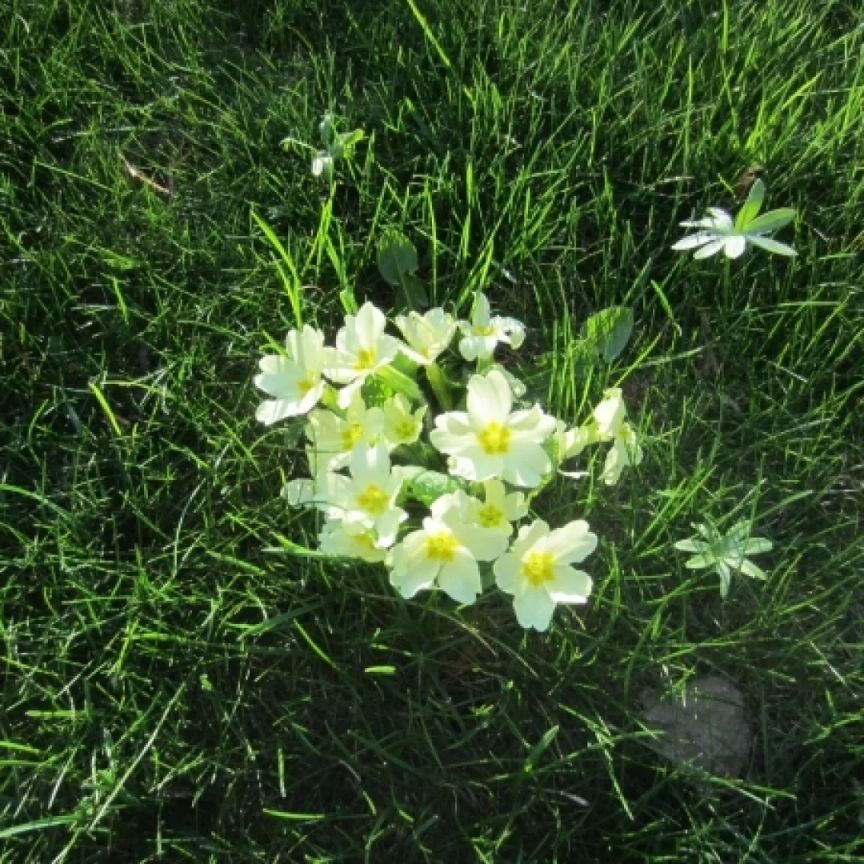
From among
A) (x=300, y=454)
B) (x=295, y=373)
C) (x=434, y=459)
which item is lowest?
(x=300, y=454)

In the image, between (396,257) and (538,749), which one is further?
(396,257)

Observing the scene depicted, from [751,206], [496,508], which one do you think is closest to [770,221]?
[751,206]

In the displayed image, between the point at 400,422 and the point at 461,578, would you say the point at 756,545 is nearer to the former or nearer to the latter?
the point at 461,578

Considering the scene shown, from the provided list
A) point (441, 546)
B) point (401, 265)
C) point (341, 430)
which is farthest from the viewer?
point (401, 265)

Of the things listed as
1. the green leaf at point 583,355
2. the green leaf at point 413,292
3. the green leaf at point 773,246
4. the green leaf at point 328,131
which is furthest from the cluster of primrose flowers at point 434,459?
the green leaf at point 328,131

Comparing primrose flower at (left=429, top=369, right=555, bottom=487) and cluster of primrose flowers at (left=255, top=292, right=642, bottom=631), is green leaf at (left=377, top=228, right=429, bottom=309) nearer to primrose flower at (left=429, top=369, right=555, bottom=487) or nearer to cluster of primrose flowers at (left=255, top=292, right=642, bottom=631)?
cluster of primrose flowers at (left=255, top=292, right=642, bottom=631)

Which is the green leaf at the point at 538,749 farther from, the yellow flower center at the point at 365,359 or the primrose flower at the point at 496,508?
the yellow flower center at the point at 365,359

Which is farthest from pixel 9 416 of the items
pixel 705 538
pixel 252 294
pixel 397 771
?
pixel 705 538
